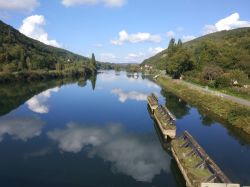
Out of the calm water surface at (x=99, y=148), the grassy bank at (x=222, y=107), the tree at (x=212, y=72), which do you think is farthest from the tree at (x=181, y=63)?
the calm water surface at (x=99, y=148)

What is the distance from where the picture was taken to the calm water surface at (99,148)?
20984mm

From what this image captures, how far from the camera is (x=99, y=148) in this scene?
2788 centimetres

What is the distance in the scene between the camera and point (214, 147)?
2889cm

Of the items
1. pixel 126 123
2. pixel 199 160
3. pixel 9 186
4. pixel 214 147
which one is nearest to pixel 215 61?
pixel 126 123

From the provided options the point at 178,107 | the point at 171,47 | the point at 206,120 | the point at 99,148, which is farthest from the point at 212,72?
the point at 99,148

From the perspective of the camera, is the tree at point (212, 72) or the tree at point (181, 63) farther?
the tree at point (181, 63)

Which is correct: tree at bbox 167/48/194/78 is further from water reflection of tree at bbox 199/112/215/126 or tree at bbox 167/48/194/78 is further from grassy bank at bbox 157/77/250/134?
water reflection of tree at bbox 199/112/215/126

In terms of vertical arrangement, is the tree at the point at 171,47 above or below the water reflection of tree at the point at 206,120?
above

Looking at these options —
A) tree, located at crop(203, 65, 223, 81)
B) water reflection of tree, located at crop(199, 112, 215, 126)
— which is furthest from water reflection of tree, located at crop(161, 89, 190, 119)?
tree, located at crop(203, 65, 223, 81)

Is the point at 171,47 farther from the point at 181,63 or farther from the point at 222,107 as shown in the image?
the point at 222,107

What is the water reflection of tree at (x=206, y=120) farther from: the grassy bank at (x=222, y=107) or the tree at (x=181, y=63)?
the tree at (x=181, y=63)

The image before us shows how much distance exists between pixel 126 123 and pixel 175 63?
69.0 meters

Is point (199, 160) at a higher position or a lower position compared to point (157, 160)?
higher

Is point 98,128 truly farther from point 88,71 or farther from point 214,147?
point 88,71
